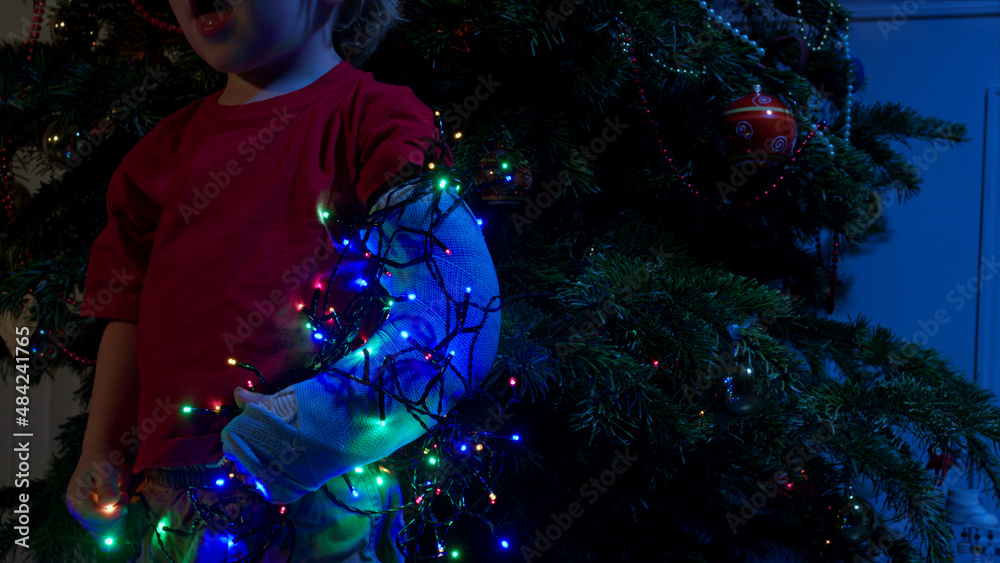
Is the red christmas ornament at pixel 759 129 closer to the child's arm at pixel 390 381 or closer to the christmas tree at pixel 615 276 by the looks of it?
the christmas tree at pixel 615 276

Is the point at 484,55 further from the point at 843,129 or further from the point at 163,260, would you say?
the point at 843,129

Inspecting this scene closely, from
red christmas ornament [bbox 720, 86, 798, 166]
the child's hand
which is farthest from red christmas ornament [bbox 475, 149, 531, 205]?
the child's hand

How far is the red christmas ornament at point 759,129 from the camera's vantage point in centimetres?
76

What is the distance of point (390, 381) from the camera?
442 mm

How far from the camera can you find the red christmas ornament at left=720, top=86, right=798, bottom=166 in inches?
30.0

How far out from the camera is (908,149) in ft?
4.04

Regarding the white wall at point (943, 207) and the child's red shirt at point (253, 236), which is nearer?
the child's red shirt at point (253, 236)

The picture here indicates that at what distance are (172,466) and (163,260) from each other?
174 mm

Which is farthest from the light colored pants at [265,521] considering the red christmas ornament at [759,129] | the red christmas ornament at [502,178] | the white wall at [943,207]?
the white wall at [943,207]

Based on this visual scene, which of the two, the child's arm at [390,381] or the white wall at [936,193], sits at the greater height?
the white wall at [936,193]

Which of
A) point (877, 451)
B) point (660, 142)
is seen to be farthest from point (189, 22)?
point (877, 451)

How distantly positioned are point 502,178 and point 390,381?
29cm

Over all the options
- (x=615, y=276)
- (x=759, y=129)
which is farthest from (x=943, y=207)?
(x=615, y=276)

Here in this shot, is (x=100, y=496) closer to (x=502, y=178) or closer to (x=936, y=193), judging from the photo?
(x=502, y=178)
